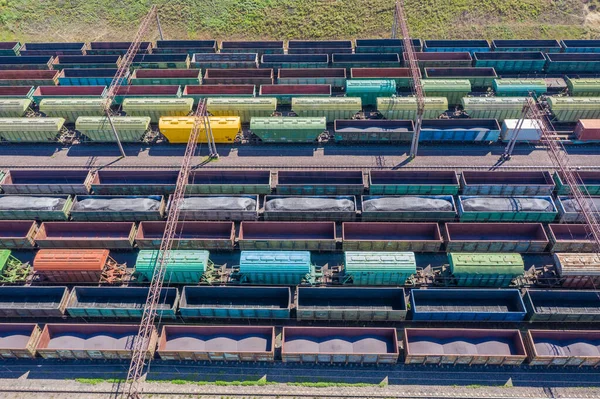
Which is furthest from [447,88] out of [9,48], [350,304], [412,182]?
[9,48]

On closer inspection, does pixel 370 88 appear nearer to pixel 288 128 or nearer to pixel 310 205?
pixel 288 128

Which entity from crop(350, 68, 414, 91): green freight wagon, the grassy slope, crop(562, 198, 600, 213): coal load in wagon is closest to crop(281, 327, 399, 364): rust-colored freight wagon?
crop(562, 198, 600, 213): coal load in wagon

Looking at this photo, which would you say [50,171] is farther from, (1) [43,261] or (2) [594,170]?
(2) [594,170]

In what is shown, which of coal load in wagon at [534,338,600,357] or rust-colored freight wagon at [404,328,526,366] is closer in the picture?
rust-colored freight wagon at [404,328,526,366]

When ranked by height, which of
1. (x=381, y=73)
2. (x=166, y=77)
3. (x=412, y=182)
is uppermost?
(x=166, y=77)

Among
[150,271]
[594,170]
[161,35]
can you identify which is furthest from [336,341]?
[161,35]

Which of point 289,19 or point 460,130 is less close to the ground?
point 289,19

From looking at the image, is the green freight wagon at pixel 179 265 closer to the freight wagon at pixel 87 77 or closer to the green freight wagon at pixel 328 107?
the green freight wagon at pixel 328 107

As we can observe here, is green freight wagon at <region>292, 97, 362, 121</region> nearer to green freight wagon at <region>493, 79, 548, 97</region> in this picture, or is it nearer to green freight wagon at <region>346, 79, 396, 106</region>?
green freight wagon at <region>346, 79, 396, 106</region>
